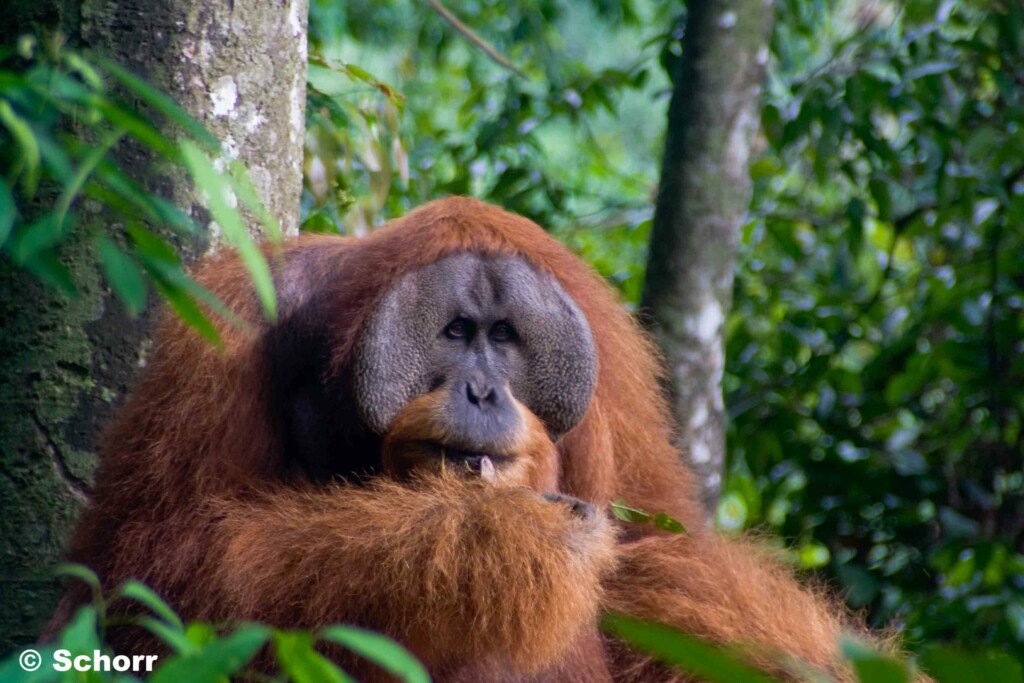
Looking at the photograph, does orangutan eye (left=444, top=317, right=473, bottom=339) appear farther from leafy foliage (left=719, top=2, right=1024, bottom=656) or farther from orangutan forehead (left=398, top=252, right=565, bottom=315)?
leafy foliage (left=719, top=2, right=1024, bottom=656)

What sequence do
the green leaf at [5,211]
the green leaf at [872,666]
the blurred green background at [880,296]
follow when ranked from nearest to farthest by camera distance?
the green leaf at [872,666]
the green leaf at [5,211]
the blurred green background at [880,296]

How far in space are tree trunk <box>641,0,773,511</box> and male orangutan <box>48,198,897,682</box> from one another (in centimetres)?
92

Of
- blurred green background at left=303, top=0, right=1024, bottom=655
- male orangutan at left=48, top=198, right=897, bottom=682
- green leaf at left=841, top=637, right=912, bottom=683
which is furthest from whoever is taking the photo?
blurred green background at left=303, top=0, right=1024, bottom=655

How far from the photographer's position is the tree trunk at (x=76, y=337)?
114 inches

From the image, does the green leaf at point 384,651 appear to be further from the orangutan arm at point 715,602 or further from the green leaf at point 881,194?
the green leaf at point 881,194

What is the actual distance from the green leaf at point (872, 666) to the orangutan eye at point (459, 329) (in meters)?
1.77

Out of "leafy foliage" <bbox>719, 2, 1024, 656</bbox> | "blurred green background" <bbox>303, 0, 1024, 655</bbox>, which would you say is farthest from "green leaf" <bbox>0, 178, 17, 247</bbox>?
"leafy foliage" <bbox>719, 2, 1024, 656</bbox>

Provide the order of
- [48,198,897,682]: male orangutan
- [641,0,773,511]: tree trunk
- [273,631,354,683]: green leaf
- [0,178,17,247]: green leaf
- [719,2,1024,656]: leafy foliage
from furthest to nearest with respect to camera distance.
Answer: [719,2,1024,656]: leafy foliage, [641,0,773,511]: tree trunk, [48,198,897,682]: male orangutan, [0,178,17,247]: green leaf, [273,631,354,683]: green leaf

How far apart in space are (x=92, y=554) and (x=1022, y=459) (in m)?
3.51

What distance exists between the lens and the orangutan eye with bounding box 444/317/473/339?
270 centimetres

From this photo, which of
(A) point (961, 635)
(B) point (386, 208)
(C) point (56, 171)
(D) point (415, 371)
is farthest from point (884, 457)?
(C) point (56, 171)

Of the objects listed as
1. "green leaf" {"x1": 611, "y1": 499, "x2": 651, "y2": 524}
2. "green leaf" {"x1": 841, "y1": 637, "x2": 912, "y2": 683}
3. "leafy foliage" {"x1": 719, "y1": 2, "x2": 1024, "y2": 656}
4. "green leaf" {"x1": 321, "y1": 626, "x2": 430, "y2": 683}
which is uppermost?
"leafy foliage" {"x1": 719, "y1": 2, "x2": 1024, "y2": 656}

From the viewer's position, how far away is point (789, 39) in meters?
6.03

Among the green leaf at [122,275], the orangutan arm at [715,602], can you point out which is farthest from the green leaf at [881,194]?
the green leaf at [122,275]
